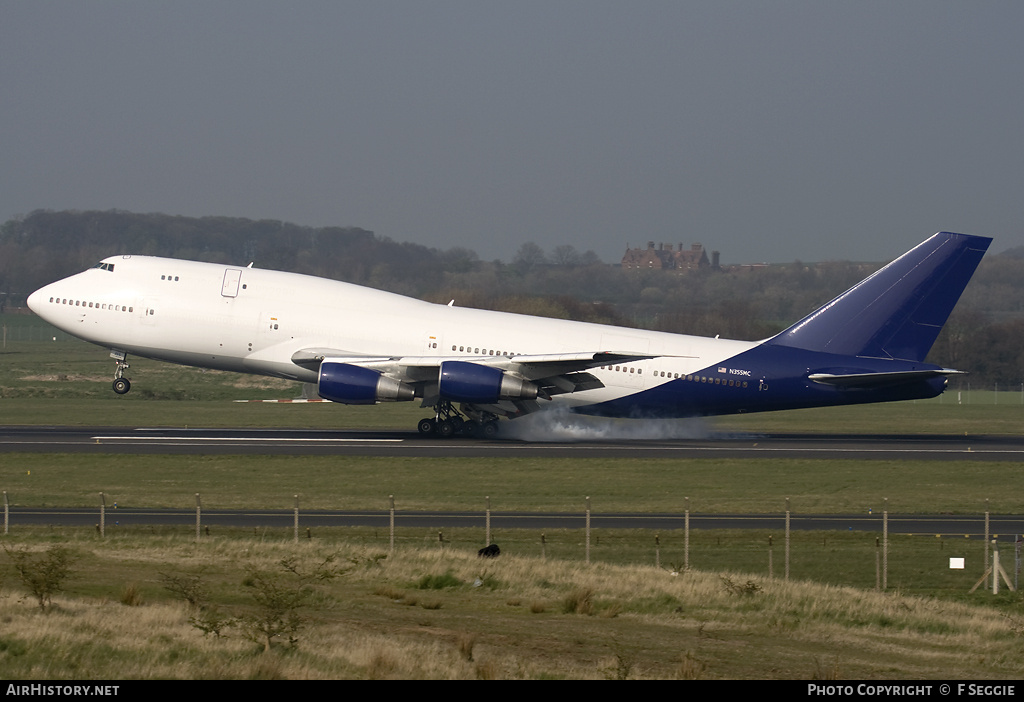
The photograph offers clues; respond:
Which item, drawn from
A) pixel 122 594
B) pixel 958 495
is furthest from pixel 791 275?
pixel 122 594

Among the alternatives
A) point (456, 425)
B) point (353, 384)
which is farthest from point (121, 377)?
point (456, 425)

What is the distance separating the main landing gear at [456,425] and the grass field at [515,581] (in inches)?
263

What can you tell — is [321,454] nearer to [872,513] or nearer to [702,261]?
[872,513]

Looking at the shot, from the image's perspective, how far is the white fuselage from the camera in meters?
42.6

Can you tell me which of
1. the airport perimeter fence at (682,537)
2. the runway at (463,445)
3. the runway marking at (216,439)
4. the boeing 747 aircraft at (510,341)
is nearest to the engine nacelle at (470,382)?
the boeing 747 aircraft at (510,341)

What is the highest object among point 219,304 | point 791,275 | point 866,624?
point 791,275

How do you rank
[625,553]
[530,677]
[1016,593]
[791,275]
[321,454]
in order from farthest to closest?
[791,275] < [321,454] < [625,553] < [1016,593] < [530,677]

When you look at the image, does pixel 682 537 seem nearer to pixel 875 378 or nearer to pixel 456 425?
pixel 875 378

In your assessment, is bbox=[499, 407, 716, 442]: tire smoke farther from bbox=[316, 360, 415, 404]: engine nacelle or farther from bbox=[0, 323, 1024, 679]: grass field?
bbox=[0, 323, 1024, 679]: grass field

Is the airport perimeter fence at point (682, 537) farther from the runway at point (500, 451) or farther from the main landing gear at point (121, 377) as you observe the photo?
the main landing gear at point (121, 377)

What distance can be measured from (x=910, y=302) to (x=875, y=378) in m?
3.48

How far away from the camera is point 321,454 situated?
38406mm

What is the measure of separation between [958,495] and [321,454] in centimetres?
2010

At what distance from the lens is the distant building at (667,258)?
549 feet
